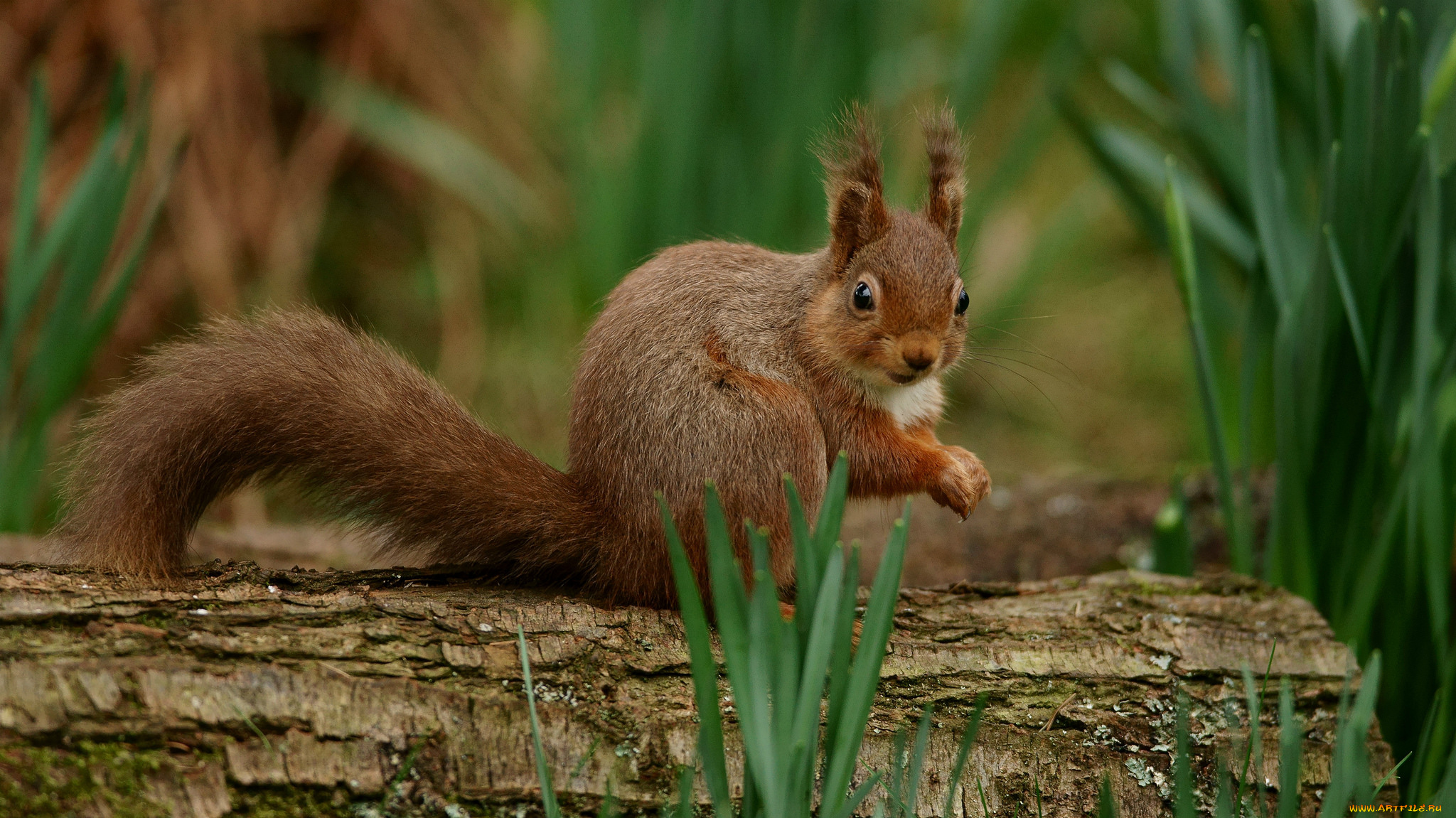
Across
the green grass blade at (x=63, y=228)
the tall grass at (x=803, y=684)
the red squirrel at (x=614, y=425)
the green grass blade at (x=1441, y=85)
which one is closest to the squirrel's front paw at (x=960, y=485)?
the red squirrel at (x=614, y=425)

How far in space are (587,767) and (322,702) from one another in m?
0.36

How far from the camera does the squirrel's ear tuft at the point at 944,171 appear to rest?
216 cm

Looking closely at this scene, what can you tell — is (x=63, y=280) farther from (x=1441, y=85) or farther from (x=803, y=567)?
(x=1441, y=85)

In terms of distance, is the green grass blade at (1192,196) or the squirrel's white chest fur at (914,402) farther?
the green grass blade at (1192,196)

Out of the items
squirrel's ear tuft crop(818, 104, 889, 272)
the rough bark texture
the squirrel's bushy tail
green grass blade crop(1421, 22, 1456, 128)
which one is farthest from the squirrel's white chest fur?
green grass blade crop(1421, 22, 1456, 128)

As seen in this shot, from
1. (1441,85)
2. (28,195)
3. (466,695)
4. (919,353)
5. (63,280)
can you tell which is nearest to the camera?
(466,695)

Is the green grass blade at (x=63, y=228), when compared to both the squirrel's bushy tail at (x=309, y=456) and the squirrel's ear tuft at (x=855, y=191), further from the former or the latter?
the squirrel's ear tuft at (x=855, y=191)

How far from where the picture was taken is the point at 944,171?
216cm

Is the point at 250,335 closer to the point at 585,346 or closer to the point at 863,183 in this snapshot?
the point at 585,346

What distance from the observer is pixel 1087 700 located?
1.91 m

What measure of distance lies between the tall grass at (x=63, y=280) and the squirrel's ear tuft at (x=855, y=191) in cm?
153

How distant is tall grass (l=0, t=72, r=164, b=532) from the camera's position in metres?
2.38

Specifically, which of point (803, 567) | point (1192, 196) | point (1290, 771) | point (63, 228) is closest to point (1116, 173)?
point (1192, 196)

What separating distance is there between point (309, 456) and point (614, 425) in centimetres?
46
